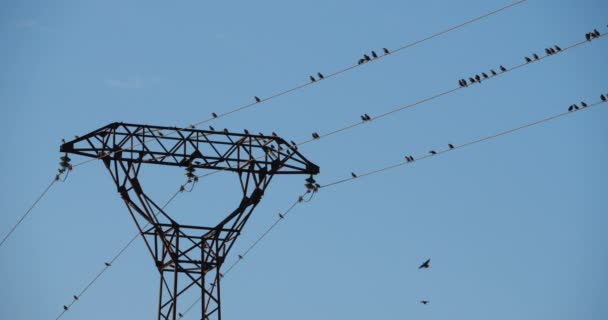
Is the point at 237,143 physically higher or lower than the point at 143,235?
higher

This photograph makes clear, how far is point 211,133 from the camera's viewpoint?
135 feet

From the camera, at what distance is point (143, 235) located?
41.4m

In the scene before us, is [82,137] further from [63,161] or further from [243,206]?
[243,206]

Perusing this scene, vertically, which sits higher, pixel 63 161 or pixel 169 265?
pixel 63 161

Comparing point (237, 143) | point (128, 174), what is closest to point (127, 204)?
point (128, 174)

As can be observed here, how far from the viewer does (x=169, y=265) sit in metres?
41.2

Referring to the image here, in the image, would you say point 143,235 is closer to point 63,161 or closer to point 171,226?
point 171,226

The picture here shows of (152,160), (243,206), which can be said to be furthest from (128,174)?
(243,206)

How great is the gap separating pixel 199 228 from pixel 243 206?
143cm

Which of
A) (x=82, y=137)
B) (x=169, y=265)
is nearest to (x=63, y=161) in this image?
(x=82, y=137)

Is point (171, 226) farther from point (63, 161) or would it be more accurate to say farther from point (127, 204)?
point (63, 161)

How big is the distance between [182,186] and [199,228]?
255 centimetres

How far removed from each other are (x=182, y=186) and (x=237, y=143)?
8.65 feet

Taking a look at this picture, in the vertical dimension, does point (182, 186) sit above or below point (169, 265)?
above
